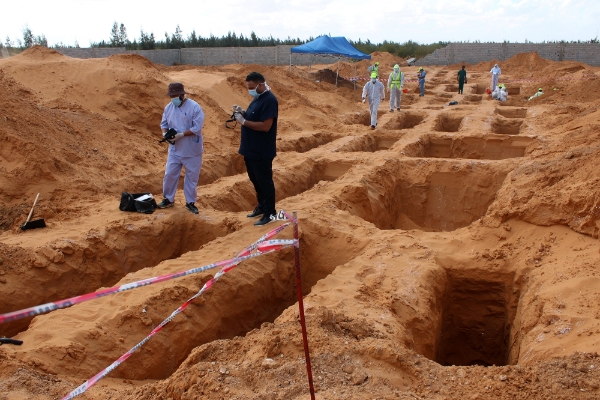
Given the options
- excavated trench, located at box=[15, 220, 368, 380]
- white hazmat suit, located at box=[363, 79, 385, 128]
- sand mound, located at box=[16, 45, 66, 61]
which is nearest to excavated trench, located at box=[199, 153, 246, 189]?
excavated trench, located at box=[15, 220, 368, 380]

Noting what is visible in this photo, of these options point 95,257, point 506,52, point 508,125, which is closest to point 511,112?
point 508,125

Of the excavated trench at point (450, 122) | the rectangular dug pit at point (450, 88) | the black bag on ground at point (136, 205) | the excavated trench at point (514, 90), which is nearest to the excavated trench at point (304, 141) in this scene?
the excavated trench at point (450, 122)

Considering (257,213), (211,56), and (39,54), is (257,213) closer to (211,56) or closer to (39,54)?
(39,54)

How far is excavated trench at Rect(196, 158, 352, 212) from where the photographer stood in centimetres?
747

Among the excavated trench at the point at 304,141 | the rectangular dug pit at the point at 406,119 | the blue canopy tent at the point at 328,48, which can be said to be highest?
the blue canopy tent at the point at 328,48

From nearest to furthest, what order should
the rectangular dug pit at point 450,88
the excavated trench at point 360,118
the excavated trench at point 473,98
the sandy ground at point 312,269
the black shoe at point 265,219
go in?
1. the sandy ground at point 312,269
2. the black shoe at point 265,219
3. the excavated trench at point 360,118
4. the excavated trench at point 473,98
5. the rectangular dug pit at point 450,88

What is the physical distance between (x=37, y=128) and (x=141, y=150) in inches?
74.4

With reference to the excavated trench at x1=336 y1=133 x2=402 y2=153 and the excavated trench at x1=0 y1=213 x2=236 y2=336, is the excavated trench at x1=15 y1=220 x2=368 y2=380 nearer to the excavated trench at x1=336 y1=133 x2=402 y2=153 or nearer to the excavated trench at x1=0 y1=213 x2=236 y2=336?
the excavated trench at x1=0 y1=213 x2=236 y2=336

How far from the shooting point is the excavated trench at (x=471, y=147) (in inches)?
429

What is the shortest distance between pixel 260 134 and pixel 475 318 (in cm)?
321

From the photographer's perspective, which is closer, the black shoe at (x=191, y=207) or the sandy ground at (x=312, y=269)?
the sandy ground at (x=312, y=269)

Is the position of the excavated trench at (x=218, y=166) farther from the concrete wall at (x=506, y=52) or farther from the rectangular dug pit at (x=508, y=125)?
the concrete wall at (x=506, y=52)

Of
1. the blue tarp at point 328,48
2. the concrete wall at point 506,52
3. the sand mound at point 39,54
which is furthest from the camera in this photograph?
the concrete wall at point 506,52

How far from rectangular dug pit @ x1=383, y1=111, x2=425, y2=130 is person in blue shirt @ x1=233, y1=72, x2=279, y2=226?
962 cm
